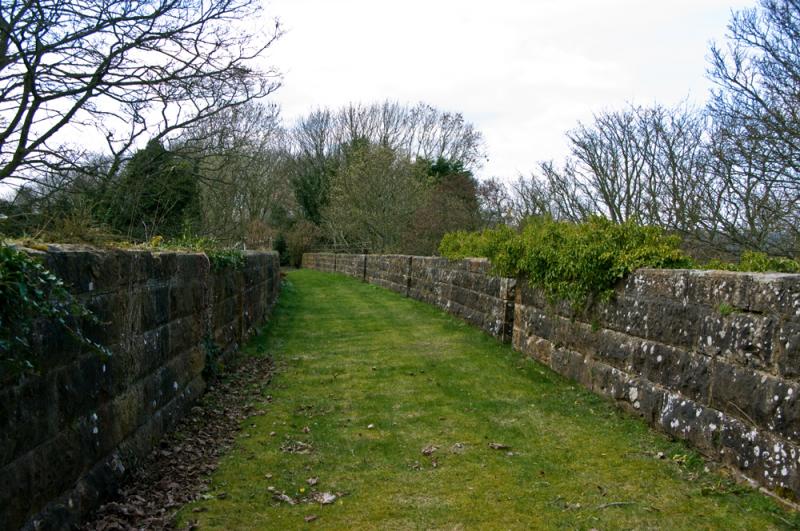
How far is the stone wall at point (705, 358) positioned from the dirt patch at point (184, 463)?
349 centimetres

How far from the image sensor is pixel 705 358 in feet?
14.7

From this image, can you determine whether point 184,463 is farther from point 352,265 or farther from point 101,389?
point 352,265

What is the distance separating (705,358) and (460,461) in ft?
6.43

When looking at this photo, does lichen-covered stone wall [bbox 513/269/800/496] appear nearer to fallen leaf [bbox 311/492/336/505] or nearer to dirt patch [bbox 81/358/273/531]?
fallen leaf [bbox 311/492/336/505]

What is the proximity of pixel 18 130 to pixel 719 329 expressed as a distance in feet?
27.4

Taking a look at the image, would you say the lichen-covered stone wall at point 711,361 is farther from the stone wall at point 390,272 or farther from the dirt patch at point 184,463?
the stone wall at point 390,272

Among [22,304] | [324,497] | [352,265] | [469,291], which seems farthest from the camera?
[352,265]

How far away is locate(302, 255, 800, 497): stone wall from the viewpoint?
369 cm

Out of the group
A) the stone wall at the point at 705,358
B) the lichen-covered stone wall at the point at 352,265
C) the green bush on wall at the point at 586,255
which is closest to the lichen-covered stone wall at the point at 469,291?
the green bush on wall at the point at 586,255

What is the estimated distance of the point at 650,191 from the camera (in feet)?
53.8

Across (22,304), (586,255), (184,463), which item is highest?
(586,255)

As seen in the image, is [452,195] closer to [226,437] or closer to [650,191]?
[650,191]

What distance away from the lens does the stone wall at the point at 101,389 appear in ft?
9.43

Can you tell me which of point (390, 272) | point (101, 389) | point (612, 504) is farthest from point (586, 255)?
point (390, 272)
